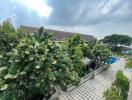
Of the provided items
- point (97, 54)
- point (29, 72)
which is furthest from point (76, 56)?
point (29, 72)

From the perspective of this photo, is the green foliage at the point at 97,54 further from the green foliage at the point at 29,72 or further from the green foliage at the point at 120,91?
the green foliage at the point at 29,72

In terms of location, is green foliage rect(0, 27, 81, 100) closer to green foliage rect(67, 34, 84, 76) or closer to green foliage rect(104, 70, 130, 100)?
green foliage rect(104, 70, 130, 100)

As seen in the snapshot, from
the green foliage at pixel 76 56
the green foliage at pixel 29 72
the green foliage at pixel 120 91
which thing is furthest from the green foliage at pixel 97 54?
the green foliage at pixel 29 72

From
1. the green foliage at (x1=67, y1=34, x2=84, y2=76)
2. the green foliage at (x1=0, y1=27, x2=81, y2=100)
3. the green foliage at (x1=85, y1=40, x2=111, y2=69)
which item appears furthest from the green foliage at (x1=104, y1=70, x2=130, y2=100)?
the green foliage at (x1=85, y1=40, x2=111, y2=69)

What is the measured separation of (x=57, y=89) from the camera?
12453 millimetres

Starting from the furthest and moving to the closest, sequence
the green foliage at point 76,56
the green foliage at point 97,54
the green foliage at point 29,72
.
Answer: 1. the green foliage at point 97,54
2. the green foliage at point 76,56
3. the green foliage at point 29,72

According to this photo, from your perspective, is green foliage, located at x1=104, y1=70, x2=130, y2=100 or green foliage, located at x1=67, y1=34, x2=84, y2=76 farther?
green foliage, located at x1=67, y1=34, x2=84, y2=76

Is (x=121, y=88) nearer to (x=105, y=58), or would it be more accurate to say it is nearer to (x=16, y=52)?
(x=16, y=52)

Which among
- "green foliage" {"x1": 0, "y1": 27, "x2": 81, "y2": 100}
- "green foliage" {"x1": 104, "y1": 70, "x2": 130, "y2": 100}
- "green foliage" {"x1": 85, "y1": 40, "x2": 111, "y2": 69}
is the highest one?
"green foliage" {"x1": 0, "y1": 27, "x2": 81, "y2": 100}

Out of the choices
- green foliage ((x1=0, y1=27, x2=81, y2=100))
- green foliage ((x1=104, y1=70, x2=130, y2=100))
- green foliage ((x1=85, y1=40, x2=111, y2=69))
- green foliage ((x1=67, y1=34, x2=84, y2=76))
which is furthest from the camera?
green foliage ((x1=85, y1=40, x2=111, y2=69))

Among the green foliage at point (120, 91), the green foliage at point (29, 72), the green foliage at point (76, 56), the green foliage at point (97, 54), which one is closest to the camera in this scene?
the green foliage at point (29, 72)

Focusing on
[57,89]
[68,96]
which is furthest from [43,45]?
[68,96]

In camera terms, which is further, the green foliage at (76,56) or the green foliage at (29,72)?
the green foliage at (76,56)

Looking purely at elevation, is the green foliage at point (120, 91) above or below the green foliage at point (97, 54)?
above
